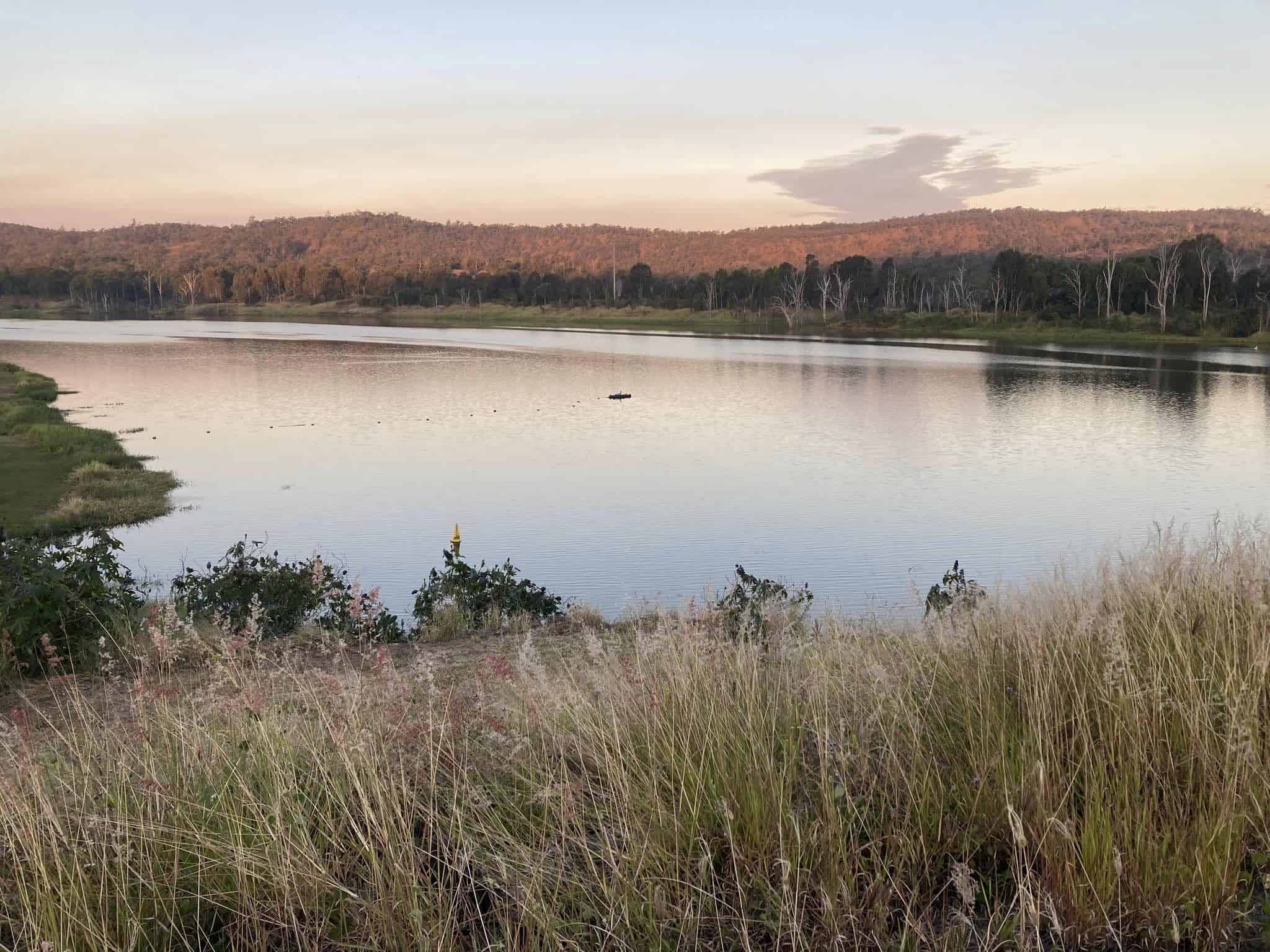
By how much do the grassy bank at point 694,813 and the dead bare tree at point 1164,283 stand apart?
76950 millimetres

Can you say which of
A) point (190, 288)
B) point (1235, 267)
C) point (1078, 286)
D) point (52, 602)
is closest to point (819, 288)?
point (1078, 286)

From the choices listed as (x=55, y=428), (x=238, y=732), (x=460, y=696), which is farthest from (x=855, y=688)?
(x=55, y=428)

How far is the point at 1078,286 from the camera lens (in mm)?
81312

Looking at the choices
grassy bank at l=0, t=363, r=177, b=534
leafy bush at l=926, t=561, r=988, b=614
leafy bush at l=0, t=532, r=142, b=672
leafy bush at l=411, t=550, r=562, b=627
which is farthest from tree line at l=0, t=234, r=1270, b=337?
leafy bush at l=0, t=532, r=142, b=672

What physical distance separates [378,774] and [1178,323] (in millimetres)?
78726

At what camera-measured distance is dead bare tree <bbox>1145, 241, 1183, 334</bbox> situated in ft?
241

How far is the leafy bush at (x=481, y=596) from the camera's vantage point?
9.48 metres

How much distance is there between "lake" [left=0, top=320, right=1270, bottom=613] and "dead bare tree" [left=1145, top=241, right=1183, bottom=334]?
92.7ft

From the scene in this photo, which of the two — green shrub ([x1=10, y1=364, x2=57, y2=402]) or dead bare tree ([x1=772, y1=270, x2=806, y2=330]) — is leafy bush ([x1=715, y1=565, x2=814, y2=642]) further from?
dead bare tree ([x1=772, y1=270, x2=806, y2=330])

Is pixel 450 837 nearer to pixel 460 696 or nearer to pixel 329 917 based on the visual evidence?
Answer: pixel 329 917

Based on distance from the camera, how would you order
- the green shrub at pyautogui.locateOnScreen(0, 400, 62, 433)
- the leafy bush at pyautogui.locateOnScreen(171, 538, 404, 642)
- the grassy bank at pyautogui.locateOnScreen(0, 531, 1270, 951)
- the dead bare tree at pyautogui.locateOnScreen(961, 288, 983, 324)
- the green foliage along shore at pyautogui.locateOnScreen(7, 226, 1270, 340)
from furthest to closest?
1. the dead bare tree at pyautogui.locateOnScreen(961, 288, 983, 324)
2. the green foliage along shore at pyautogui.locateOnScreen(7, 226, 1270, 340)
3. the green shrub at pyautogui.locateOnScreen(0, 400, 62, 433)
4. the leafy bush at pyautogui.locateOnScreen(171, 538, 404, 642)
5. the grassy bank at pyautogui.locateOnScreen(0, 531, 1270, 951)

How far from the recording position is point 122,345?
64.2 meters

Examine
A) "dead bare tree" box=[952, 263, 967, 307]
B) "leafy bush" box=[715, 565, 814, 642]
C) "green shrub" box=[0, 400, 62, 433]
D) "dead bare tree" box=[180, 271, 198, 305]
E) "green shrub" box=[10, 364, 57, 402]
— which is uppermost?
"dead bare tree" box=[180, 271, 198, 305]

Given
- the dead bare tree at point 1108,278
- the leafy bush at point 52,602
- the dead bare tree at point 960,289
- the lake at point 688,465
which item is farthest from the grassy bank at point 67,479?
the dead bare tree at point 960,289
